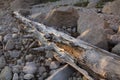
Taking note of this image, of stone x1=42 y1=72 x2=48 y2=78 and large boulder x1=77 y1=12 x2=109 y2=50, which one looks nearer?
stone x1=42 y1=72 x2=48 y2=78

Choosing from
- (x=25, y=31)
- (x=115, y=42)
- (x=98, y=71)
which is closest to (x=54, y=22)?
(x=25, y=31)

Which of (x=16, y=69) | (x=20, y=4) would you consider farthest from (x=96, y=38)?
(x=20, y=4)

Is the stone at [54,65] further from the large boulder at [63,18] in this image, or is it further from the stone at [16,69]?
the large boulder at [63,18]

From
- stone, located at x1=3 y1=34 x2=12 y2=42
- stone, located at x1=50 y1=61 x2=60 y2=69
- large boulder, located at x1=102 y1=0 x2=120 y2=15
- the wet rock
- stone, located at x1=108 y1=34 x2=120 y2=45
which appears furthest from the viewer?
large boulder, located at x1=102 y1=0 x2=120 y2=15

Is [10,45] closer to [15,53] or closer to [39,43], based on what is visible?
[15,53]

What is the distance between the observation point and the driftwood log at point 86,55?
5131 millimetres

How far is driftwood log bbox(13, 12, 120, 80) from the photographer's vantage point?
513 centimetres

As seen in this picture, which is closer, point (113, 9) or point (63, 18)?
point (63, 18)

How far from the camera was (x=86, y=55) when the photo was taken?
5746 mm

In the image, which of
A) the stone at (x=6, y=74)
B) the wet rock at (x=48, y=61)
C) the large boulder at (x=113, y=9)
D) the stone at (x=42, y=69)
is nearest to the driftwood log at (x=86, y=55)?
the wet rock at (x=48, y=61)

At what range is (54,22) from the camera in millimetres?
9492

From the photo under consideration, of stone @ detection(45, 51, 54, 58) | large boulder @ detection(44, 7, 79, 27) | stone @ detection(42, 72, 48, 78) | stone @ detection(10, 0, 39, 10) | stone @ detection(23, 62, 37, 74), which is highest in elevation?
large boulder @ detection(44, 7, 79, 27)

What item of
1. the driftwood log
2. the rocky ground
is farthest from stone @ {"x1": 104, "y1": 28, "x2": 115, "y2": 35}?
the driftwood log

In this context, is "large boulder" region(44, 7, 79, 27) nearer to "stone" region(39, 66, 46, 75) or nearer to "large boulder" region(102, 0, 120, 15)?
"large boulder" region(102, 0, 120, 15)
